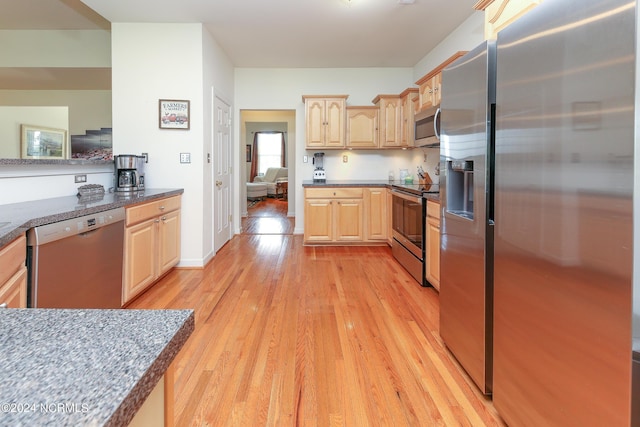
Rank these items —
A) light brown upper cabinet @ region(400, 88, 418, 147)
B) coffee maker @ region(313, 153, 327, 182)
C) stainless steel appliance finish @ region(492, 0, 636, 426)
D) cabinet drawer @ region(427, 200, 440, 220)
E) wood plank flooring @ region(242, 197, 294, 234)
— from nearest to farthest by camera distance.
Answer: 1. stainless steel appliance finish @ region(492, 0, 636, 426)
2. cabinet drawer @ region(427, 200, 440, 220)
3. light brown upper cabinet @ region(400, 88, 418, 147)
4. coffee maker @ region(313, 153, 327, 182)
5. wood plank flooring @ region(242, 197, 294, 234)

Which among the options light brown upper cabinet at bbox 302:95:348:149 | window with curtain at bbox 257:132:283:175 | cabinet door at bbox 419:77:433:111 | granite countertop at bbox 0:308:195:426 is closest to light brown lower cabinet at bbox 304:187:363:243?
light brown upper cabinet at bbox 302:95:348:149

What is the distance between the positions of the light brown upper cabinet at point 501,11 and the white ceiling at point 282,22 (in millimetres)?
1673

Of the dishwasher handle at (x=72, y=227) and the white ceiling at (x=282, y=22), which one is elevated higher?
the white ceiling at (x=282, y=22)

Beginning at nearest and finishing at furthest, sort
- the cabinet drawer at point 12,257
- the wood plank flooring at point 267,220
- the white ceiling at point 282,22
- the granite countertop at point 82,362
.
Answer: the granite countertop at point 82,362
the cabinet drawer at point 12,257
the white ceiling at point 282,22
the wood plank flooring at point 267,220

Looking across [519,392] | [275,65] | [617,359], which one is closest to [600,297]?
[617,359]

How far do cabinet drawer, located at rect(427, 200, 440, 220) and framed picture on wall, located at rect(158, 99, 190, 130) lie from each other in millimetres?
2616

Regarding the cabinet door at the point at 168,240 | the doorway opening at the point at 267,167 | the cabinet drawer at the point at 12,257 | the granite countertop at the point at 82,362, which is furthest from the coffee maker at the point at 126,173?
the doorway opening at the point at 267,167

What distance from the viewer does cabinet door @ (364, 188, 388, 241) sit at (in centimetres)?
492

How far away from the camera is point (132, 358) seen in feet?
1.62

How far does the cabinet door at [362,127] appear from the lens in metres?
5.26

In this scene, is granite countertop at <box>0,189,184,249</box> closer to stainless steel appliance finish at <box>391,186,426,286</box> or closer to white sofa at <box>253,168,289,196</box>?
stainless steel appliance finish at <box>391,186,426,286</box>

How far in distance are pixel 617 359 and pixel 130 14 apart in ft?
14.5

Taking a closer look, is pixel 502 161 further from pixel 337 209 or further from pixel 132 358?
pixel 337 209

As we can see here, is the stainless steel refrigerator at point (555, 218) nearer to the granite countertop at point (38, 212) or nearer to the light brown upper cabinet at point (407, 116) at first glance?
the granite countertop at point (38, 212)
